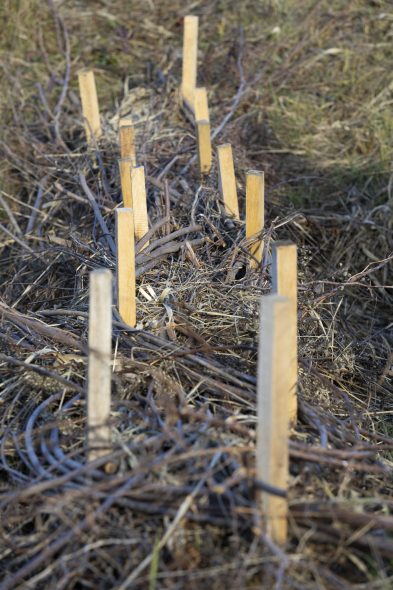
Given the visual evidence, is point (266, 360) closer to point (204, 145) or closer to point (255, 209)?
point (255, 209)

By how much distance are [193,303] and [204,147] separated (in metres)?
1.08

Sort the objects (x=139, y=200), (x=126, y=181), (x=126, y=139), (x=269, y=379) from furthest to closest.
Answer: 1. (x=126, y=139)
2. (x=126, y=181)
3. (x=139, y=200)
4. (x=269, y=379)

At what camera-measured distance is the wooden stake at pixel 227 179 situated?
3.04m

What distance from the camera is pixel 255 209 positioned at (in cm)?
284

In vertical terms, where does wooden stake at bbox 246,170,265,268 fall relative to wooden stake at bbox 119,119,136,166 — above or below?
below

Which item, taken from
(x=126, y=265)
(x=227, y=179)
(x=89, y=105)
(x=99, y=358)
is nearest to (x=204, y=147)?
(x=227, y=179)

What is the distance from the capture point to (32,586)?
1.74m

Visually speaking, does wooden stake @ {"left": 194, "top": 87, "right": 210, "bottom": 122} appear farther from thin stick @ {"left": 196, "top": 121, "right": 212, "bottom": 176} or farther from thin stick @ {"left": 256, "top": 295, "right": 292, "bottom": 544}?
thin stick @ {"left": 256, "top": 295, "right": 292, "bottom": 544}

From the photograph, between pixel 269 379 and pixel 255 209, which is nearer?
pixel 269 379

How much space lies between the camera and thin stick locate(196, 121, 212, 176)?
346cm

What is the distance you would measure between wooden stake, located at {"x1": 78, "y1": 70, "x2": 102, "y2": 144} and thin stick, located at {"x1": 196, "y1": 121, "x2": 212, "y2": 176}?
84 centimetres

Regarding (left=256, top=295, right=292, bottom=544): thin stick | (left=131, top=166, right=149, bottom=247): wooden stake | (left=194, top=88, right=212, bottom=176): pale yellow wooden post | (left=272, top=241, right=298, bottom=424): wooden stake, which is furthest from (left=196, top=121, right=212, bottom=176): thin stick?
(left=256, top=295, right=292, bottom=544): thin stick

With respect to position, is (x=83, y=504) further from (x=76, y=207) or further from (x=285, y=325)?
(x=76, y=207)

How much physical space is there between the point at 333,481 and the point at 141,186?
1.29 metres
